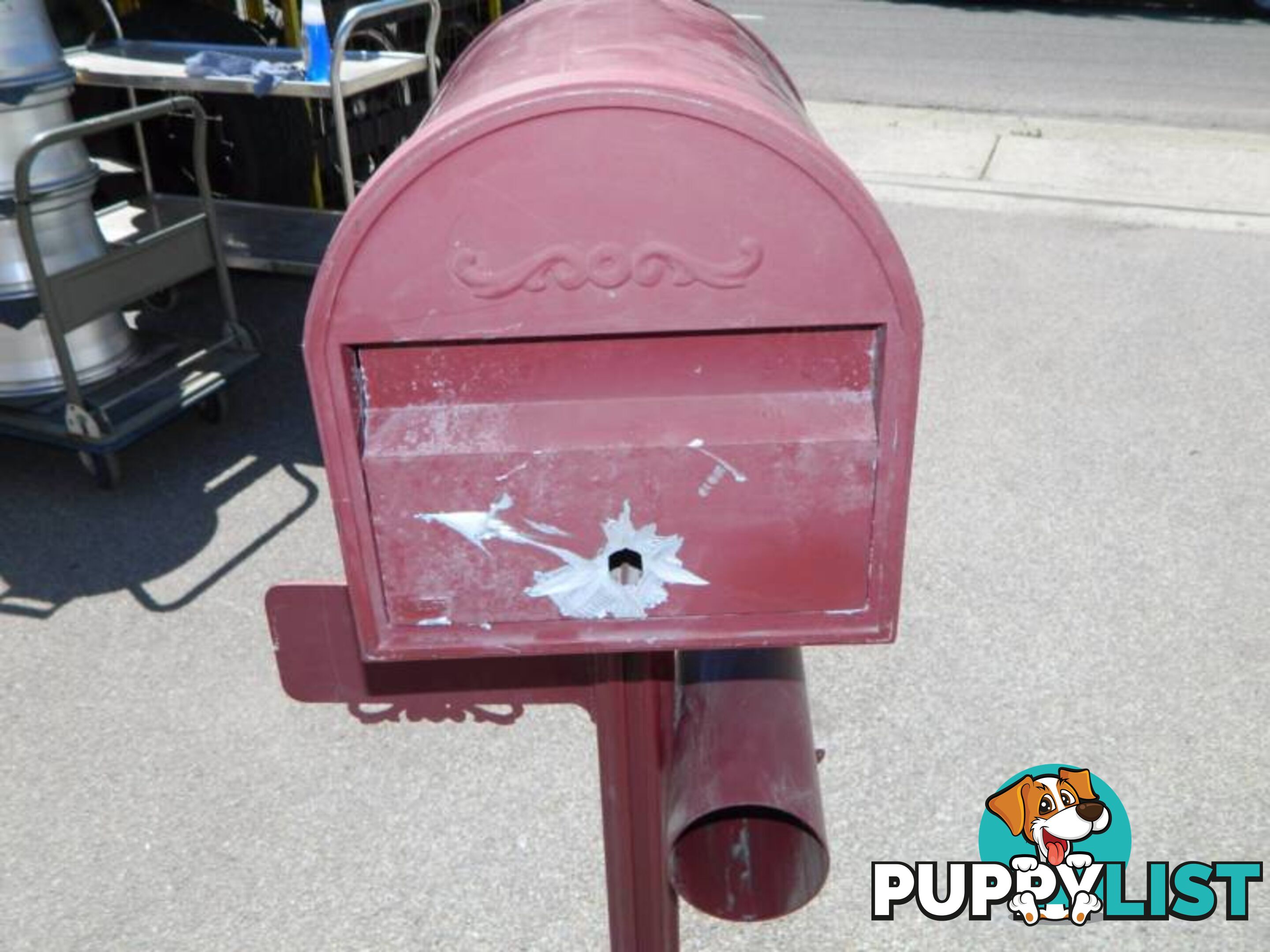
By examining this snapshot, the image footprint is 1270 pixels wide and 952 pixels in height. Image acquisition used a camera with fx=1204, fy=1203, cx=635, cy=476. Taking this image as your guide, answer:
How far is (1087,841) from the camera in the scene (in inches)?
116

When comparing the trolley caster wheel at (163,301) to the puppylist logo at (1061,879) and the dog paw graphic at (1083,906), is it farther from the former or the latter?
the dog paw graphic at (1083,906)

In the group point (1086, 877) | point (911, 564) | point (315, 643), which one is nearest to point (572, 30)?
point (315, 643)

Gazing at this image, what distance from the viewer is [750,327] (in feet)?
3.83

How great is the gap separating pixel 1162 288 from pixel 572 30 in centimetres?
547

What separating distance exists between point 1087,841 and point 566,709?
1.37 m

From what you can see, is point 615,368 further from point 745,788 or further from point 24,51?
point 24,51

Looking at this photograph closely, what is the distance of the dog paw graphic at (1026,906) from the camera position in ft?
9.05

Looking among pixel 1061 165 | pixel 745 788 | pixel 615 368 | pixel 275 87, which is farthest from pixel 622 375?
pixel 1061 165

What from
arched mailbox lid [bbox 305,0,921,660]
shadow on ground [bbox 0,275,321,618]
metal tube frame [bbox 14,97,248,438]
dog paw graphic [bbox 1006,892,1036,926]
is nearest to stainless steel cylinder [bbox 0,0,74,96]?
metal tube frame [bbox 14,97,248,438]

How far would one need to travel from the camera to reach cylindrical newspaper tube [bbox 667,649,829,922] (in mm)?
1485

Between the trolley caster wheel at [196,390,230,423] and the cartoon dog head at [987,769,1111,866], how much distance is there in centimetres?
335

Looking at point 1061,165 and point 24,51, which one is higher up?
point 24,51

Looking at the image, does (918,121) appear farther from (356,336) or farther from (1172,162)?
(356,336)

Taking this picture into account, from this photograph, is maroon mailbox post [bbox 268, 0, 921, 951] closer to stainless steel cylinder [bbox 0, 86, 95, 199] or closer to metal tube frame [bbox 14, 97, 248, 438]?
metal tube frame [bbox 14, 97, 248, 438]
